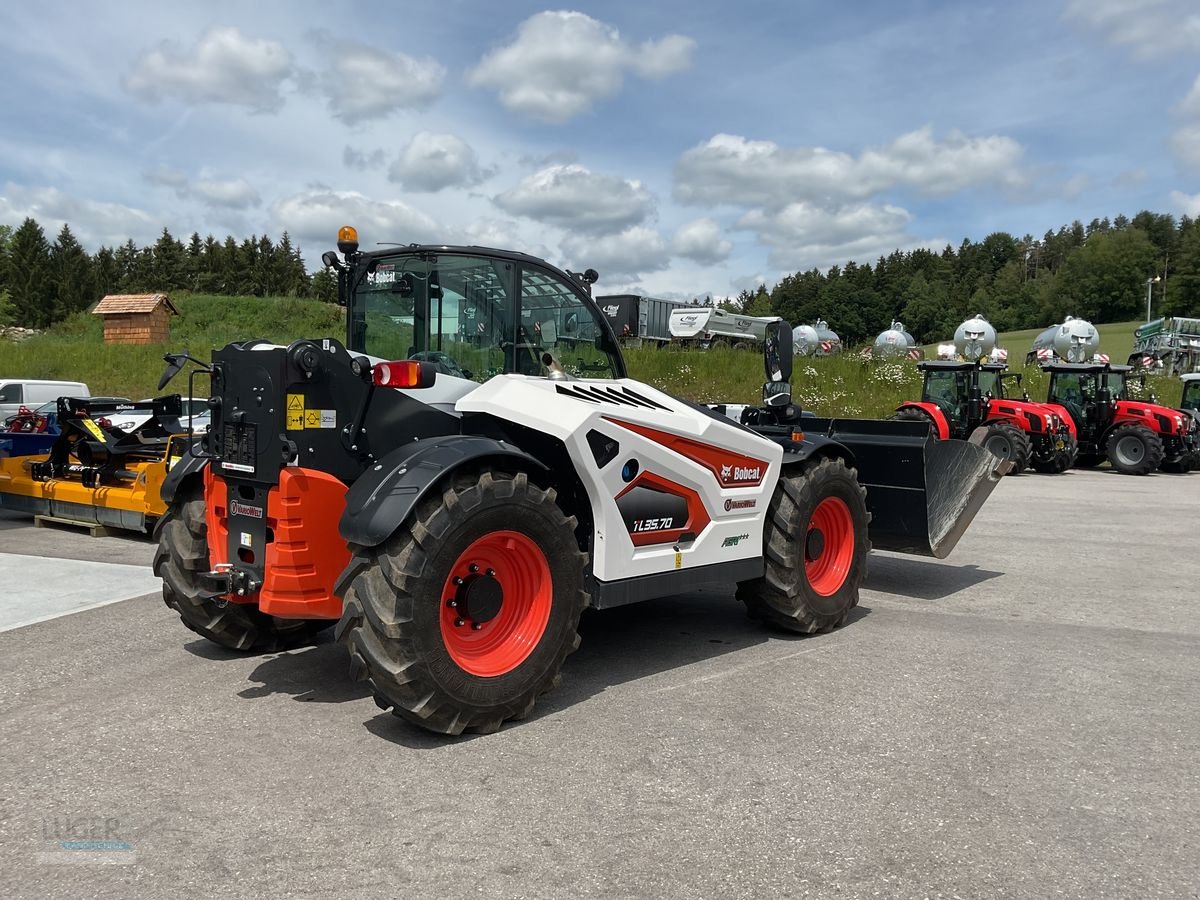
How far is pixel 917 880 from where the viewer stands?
2994mm

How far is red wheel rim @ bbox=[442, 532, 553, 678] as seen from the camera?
424 cm

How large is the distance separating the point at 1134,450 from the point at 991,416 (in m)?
3.04

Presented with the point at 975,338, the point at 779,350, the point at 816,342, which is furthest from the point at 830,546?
the point at 975,338

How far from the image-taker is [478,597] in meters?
4.27

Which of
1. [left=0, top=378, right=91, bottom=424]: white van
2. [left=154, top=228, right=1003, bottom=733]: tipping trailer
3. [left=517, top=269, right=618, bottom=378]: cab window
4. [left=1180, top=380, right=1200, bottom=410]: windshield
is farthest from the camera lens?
[left=1180, top=380, right=1200, bottom=410]: windshield

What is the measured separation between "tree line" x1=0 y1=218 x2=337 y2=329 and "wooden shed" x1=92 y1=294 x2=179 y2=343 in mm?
23682

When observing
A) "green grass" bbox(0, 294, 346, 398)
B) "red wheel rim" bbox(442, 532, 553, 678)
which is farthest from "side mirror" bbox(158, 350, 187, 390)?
"green grass" bbox(0, 294, 346, 398)

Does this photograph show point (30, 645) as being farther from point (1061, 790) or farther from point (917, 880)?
point (1061, 790)

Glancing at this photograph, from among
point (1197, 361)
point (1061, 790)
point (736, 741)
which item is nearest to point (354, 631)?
point (736, 741)

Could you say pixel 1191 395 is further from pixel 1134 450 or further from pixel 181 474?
pixel 181 474

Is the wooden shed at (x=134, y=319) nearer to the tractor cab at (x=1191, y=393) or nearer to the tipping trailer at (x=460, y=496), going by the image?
the tractor cab at (x=1191, y=393)

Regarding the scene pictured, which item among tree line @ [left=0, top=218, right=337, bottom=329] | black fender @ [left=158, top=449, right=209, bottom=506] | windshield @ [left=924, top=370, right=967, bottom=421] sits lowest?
black fender @ [left=158, top=449, right=209, bottom=506]

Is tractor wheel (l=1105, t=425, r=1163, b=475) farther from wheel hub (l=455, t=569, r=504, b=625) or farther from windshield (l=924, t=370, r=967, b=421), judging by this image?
wheel hub (l=455, t=569, r=504, b=625)

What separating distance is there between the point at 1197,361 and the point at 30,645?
45868 millimetres
